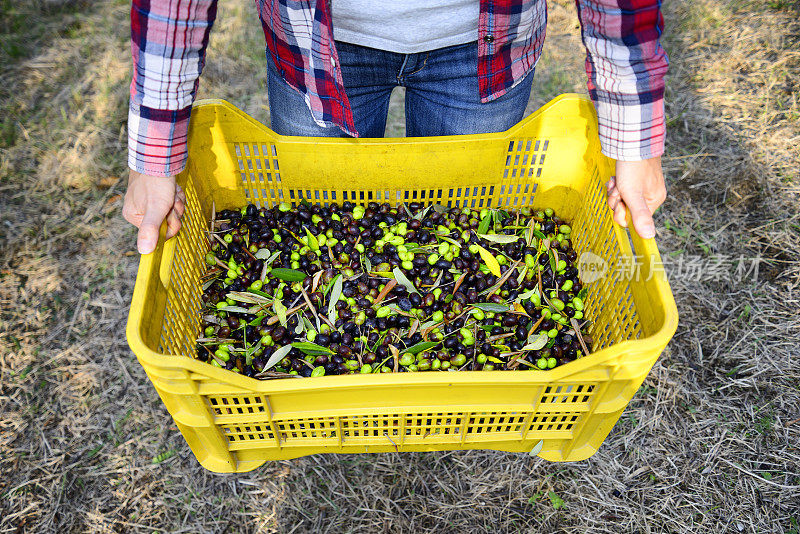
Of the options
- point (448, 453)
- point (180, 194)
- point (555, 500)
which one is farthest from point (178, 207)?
point (555, 500)

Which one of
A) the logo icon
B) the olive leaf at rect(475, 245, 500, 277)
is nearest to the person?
the logo icon

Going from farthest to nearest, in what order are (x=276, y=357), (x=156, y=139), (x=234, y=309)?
(x=234, y=309) < (x=276, y=357) < (x=156, y=139)

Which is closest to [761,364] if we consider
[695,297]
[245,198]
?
[695,297]

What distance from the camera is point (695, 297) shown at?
105 inches

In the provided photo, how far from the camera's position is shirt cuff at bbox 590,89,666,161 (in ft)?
5.26

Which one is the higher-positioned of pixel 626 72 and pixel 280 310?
pixel 626 72

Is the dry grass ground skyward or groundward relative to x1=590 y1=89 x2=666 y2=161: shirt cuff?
groundward

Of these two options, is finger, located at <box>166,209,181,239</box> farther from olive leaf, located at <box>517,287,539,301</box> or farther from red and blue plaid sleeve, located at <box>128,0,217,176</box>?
olive leaf, located at <box>517,287,539,301</box>

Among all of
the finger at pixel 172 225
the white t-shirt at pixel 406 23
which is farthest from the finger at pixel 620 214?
the finger at pixel 172 225

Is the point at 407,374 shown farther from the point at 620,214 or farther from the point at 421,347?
the point at 620,214

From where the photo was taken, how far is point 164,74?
1.52 metres

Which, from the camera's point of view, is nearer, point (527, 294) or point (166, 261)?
point (166, 261)

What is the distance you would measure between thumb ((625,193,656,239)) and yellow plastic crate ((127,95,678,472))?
1.8 inches

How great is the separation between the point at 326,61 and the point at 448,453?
153 centimetres
